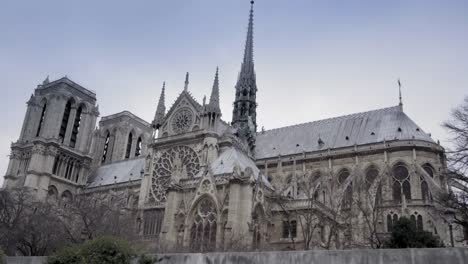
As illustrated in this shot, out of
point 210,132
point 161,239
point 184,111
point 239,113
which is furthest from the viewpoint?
point 239,113

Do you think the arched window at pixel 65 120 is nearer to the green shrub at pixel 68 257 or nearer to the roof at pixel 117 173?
the roof at pixel 117 173

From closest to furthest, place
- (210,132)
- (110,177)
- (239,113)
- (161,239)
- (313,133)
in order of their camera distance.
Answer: (161,239) < (210,132) < (313,133) < (239,113) < (110,177)

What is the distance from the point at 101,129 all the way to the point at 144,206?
36.8 m

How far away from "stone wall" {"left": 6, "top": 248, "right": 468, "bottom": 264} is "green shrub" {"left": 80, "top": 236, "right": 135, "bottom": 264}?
1533 millimetres

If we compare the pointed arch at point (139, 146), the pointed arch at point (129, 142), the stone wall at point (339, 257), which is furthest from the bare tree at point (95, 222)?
the pointed arch at point (139, 146)

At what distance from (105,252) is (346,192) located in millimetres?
27725

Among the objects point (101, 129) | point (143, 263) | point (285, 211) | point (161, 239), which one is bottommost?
point (143, 263)

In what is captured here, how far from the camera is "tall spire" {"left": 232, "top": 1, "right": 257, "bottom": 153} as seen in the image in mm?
51156

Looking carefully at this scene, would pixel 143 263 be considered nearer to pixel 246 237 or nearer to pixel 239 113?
pixel 246 237

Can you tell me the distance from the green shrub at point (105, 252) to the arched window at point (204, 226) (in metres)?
13.6

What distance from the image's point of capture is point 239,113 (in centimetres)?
5356

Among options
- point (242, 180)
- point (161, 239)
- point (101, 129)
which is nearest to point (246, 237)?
point (242, 180)

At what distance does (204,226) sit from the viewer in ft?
92.4

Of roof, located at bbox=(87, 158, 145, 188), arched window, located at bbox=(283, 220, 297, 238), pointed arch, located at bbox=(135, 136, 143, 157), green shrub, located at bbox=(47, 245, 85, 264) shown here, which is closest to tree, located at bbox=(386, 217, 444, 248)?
arched window, located at bbox=(283, 220, 297, 238)
